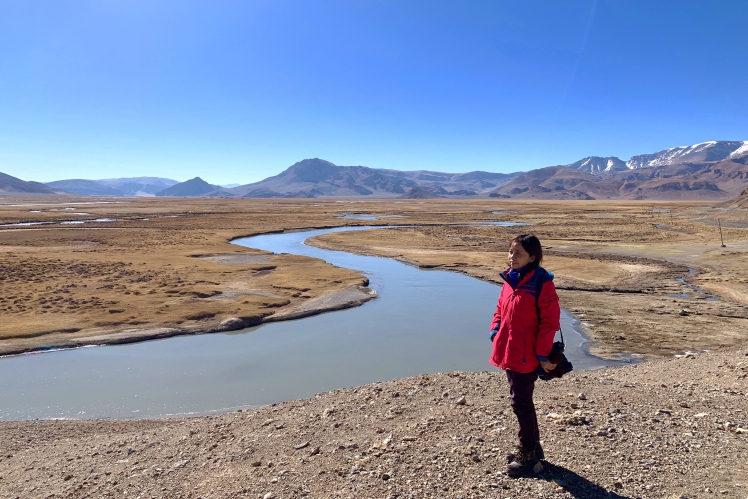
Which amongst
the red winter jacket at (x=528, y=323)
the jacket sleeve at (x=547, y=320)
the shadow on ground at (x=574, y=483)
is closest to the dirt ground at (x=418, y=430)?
the shadow on ground at (x=574, y=483)

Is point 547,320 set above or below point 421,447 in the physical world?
above

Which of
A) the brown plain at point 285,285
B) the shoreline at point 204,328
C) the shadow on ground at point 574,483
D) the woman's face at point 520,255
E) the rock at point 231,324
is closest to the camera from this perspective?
the shadow on ground at point 574,483

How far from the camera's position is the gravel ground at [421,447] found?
5.45 metres

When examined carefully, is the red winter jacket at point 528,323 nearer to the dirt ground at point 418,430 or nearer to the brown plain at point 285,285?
the dirt ground at point 418,430

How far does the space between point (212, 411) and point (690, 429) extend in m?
10.1

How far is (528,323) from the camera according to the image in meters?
5.24

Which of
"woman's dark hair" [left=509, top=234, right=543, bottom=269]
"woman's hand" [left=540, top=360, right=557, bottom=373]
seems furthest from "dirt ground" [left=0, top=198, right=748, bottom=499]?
"woman's dark hair" [left=509, top=234, right=543, bottom=269]

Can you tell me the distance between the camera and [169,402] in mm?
12461

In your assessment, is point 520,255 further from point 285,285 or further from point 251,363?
point 285,285

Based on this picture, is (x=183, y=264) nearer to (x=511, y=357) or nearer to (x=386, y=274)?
(x=386, y=274)

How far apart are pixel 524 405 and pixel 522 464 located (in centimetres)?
70

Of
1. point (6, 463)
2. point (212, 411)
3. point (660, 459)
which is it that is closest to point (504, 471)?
point (660, 459)

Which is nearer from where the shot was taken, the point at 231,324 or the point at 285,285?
the point at 231,324

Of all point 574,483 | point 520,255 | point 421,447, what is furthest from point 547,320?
point 421,447
